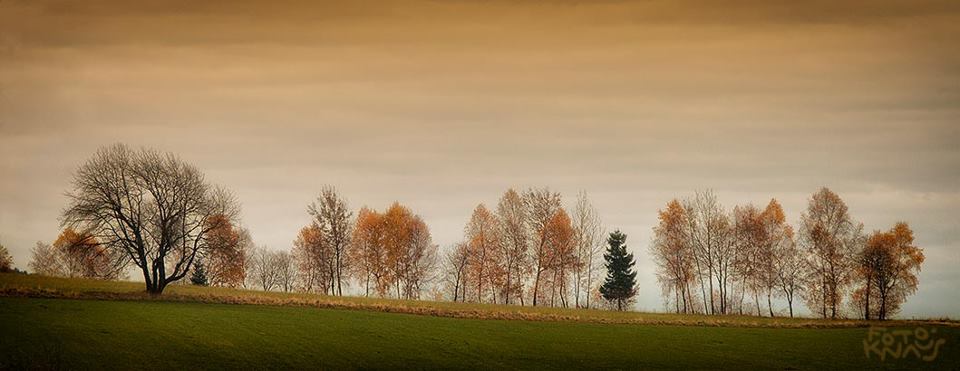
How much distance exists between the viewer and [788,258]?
83562 millimetres

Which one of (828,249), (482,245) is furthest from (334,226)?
(828,249)

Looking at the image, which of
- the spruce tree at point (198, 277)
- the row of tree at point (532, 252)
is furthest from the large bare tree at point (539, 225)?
the spruce tree at point (198, 277)

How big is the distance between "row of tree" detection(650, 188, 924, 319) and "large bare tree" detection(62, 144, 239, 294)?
183 feet

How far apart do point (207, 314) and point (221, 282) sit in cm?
5691

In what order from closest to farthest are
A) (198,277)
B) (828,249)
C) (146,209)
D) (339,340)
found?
(339,340), (146,209), (828,249), (198,277)

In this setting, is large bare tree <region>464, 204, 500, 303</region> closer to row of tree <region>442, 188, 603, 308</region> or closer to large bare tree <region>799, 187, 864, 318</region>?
row of tree <region>442, 188, 603, 308</region>

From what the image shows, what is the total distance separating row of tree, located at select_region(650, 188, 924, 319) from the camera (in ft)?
266

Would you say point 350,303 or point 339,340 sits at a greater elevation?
point 350,303

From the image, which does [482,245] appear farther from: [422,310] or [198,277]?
[198,277]

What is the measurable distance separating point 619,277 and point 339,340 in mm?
60398

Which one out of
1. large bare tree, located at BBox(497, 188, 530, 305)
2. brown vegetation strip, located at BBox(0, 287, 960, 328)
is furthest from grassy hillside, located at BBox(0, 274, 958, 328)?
large bare tree, located at BBox(497, 188, 530, 305)

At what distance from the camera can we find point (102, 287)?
5803 centimetres

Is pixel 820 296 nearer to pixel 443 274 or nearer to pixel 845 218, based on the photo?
pixel 845 218

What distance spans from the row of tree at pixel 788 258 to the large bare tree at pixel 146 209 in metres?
55.9
